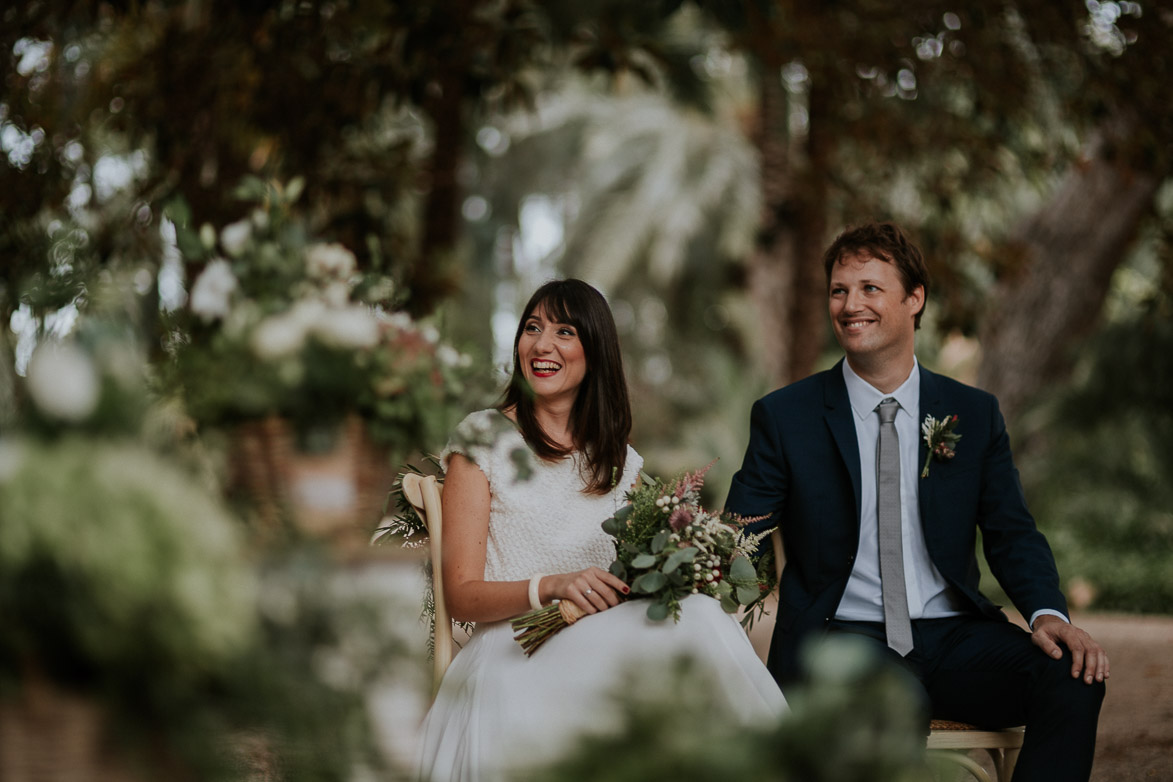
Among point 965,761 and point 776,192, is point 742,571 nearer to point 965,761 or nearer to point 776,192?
point 965,761

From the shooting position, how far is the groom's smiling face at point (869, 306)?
3312 mm

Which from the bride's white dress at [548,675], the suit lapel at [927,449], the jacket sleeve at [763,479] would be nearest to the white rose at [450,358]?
the bride's white dress at [548,675]

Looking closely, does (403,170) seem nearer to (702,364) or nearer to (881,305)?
(881,305)

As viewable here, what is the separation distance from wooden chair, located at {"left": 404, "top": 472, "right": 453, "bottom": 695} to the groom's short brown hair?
4.70ft

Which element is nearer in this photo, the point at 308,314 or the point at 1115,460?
the point at 308,314

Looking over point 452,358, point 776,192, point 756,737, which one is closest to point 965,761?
point 452,358

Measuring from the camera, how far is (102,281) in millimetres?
1529

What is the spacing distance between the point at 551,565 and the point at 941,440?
1.23 metres

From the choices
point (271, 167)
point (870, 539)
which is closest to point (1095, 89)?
point (870, 539)

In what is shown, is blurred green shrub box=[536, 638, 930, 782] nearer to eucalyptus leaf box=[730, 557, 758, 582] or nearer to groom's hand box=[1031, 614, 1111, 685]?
eucalyptus leaf box=[730, 557, 758, 582]

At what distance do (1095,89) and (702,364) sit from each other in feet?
62.0

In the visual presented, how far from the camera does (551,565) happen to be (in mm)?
3203

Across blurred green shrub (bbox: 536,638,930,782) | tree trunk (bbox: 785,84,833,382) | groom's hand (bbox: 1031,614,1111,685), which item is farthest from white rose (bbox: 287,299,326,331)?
tree trunk (bbox: 785,84,833,382)

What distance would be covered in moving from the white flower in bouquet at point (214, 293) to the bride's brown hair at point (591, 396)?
1760 millimetres
